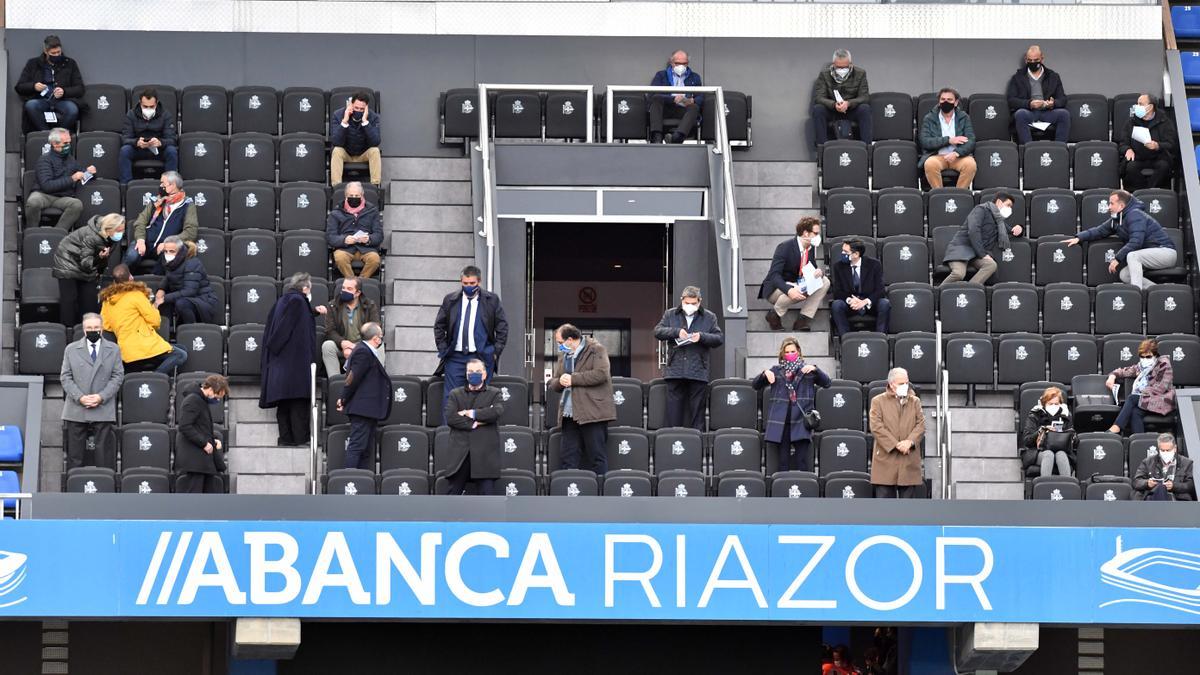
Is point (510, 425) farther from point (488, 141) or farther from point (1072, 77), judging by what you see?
point (1072, 77)

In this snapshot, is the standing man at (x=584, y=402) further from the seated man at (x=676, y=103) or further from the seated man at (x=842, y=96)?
the seated man at (x=842, y=96)

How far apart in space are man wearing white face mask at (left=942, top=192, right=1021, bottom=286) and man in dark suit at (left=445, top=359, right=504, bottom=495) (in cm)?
485

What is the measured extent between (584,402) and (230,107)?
19.7ft

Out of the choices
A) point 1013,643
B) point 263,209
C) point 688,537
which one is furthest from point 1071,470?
point 263,209

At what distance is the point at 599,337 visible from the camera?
24312 mm

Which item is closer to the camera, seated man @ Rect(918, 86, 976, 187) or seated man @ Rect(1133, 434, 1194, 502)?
seated man @ Rect(1133, 434, 1194, 502)

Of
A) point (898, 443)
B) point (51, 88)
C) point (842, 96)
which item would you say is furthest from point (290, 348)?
point (842, 96)

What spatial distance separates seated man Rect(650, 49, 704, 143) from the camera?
20.7 metres

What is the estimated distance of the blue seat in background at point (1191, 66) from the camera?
22.2m

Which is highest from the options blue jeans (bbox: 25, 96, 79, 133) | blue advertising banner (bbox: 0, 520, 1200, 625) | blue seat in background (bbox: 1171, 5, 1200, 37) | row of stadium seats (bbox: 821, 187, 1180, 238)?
blue seat in background (bbox: 1171, 5, 1200, 37)

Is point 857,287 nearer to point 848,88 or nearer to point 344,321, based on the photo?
point 848,88

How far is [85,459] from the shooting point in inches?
653

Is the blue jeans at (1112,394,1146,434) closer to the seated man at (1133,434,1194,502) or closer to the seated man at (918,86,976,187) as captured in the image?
the seated man at (1133,434,1194,502)

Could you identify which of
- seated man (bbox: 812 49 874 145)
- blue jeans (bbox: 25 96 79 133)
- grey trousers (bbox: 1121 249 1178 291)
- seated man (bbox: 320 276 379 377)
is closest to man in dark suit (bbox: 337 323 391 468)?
seated man (bbox: 320 276 379 377)
